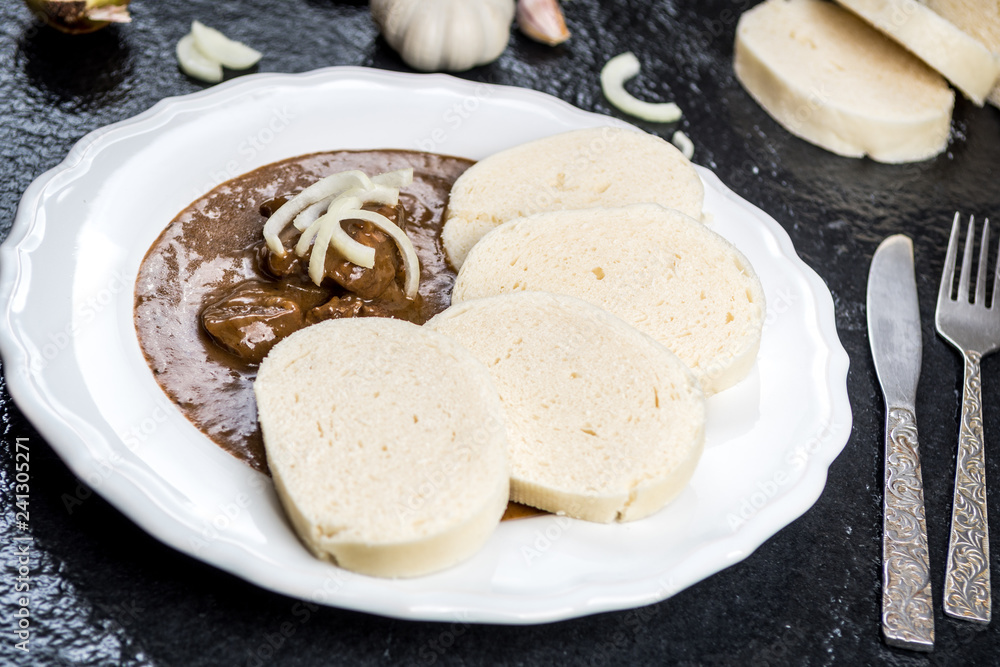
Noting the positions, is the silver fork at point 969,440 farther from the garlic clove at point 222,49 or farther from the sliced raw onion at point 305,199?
the garlic clove at point 222,49

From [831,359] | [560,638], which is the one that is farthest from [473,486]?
[831,359]

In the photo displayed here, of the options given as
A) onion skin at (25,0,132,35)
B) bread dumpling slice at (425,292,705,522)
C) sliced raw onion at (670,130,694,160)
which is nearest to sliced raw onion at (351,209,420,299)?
bread dumpling slice at (425,292,705,522)

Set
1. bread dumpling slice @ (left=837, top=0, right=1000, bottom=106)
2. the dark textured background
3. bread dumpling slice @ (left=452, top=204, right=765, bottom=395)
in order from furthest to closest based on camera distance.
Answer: bread dumpling slice @ (left=837, top=0, right=1000, bottom=106) → bread dumpling slice @ (left=452, top=204, right=765, bottom=395) → the dark textured background

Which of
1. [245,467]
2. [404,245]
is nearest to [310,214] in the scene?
[404,245]

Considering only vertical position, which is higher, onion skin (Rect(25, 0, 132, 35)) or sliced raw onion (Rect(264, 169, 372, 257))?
onion skin (Rect(25, 0, 132, 35))

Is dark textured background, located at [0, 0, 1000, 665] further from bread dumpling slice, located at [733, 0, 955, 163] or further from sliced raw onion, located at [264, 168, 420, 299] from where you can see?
sliced raw onion, located at [264, 168, 420, 299]

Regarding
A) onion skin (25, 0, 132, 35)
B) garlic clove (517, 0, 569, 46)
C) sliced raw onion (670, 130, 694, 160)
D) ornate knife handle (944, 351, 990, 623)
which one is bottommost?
ornate knife handle (944, 351, 990, 623)
